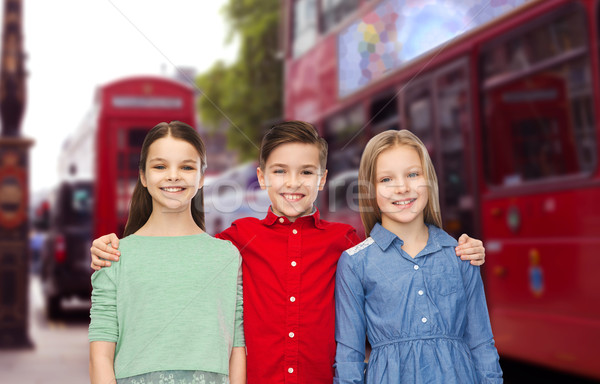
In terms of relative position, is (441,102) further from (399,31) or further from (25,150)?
(25,150)

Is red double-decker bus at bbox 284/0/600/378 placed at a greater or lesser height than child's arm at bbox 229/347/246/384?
greater

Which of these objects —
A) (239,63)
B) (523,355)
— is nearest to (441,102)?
(523,355)

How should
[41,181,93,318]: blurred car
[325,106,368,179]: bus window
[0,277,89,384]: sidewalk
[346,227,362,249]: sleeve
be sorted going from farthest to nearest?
1. [41,181,93,318]: blurred car
2. [325,106,368,179]: bus window
3. [0,277,89,384]: sidewalk
4. [346,227,362,249]: sleeve

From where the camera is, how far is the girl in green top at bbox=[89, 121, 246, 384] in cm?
186

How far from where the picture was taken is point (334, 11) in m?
6.79

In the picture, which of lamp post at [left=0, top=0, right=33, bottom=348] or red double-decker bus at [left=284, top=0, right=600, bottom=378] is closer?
red double-decker bus at [left=284, top=0, right=600, bottom=378]

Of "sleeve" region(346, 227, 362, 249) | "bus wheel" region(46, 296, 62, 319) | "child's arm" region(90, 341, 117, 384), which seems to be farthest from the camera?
"bus wheel" region(46, 296, 62, 319)

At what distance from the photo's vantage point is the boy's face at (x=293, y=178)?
2078 millimetres

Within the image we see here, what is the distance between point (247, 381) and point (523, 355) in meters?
2.92

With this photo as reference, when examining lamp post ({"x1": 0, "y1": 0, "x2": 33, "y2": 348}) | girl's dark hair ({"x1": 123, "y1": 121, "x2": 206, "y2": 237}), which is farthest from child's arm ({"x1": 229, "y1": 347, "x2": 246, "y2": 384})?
lamp post ({"x1": 0, "y1": 0, "x2": 33, "y2": 348})

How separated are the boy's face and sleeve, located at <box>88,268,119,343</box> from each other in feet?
1.63

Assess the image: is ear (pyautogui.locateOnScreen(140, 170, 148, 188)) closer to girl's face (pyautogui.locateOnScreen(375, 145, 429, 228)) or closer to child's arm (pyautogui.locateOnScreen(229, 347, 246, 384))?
child's arm (pyautogui.locateOnScreen(229, 347, 246, 384))

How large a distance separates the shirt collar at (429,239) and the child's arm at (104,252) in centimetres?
68

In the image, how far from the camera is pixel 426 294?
77.2 inches
